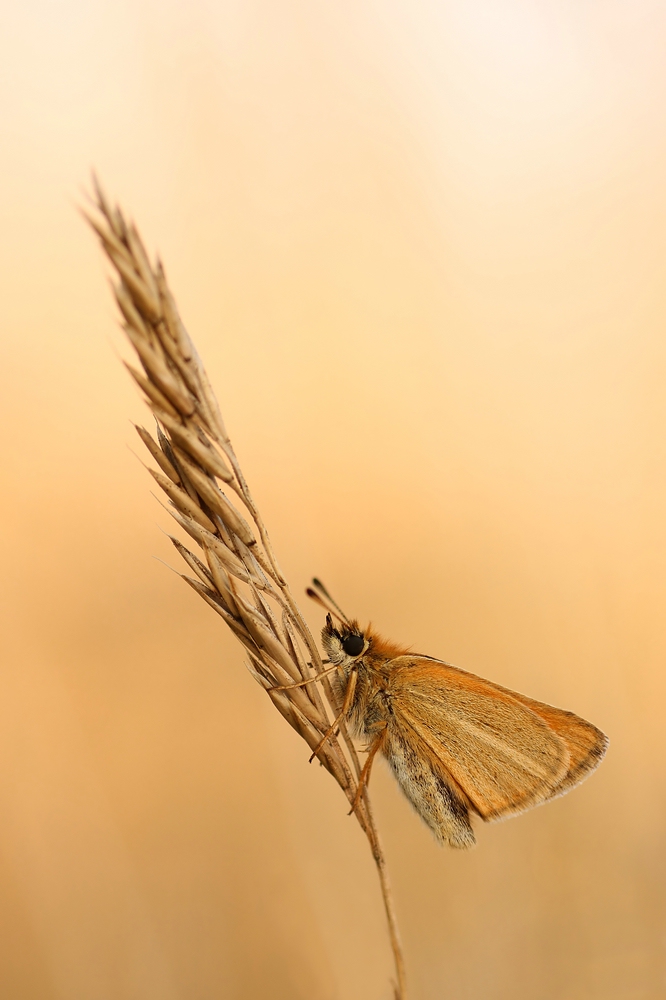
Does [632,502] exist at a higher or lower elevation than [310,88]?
lower

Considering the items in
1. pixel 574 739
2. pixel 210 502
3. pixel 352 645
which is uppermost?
pixel 210 502

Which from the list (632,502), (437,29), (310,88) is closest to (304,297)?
(310,88)

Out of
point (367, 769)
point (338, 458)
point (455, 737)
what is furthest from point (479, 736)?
point (338, 458)

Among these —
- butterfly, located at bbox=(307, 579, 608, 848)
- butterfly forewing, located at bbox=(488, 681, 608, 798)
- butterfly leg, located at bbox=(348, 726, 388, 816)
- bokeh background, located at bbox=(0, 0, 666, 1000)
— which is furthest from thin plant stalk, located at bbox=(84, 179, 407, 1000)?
bokeh background, located at bbox=(0, 0, 666, 1000)

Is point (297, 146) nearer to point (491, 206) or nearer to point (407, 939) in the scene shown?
point (491, 206)

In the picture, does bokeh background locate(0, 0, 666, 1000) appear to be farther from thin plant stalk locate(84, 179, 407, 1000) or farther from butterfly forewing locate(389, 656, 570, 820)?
thin plant stalk locate(84, 179, 407, 1000)

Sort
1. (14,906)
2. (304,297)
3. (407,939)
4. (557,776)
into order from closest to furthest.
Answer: (557,776)
(14,906)
(407,939)
(304,297)

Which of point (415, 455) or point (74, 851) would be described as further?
point (415, 455)

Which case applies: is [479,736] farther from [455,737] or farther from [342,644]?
[342,644]
